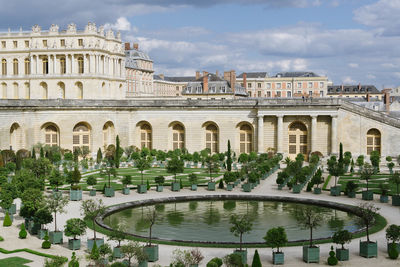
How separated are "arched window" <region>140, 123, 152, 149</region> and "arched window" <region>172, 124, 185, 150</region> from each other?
2.88 m

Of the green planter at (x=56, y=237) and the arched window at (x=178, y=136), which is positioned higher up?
the arched window at (x=178, y=136)

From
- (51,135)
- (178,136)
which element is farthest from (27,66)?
(178,136)

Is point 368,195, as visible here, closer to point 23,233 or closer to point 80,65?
point 23,233

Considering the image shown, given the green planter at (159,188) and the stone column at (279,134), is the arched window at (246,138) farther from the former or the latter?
the green planter at (159,188)

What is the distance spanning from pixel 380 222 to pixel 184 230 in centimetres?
1052

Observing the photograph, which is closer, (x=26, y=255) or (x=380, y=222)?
(x=26, y=255)

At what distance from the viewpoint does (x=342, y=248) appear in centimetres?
2258

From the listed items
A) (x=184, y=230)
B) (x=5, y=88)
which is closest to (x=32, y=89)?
(x=5, y=88)

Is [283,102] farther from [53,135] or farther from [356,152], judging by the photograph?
[53,135]

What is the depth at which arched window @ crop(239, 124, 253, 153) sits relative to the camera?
197 ft

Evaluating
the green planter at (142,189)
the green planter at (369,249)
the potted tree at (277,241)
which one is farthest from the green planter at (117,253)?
the green planter at (142,189)

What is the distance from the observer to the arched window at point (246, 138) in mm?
59938

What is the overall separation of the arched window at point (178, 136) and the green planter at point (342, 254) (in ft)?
131

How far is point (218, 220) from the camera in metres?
30.4
